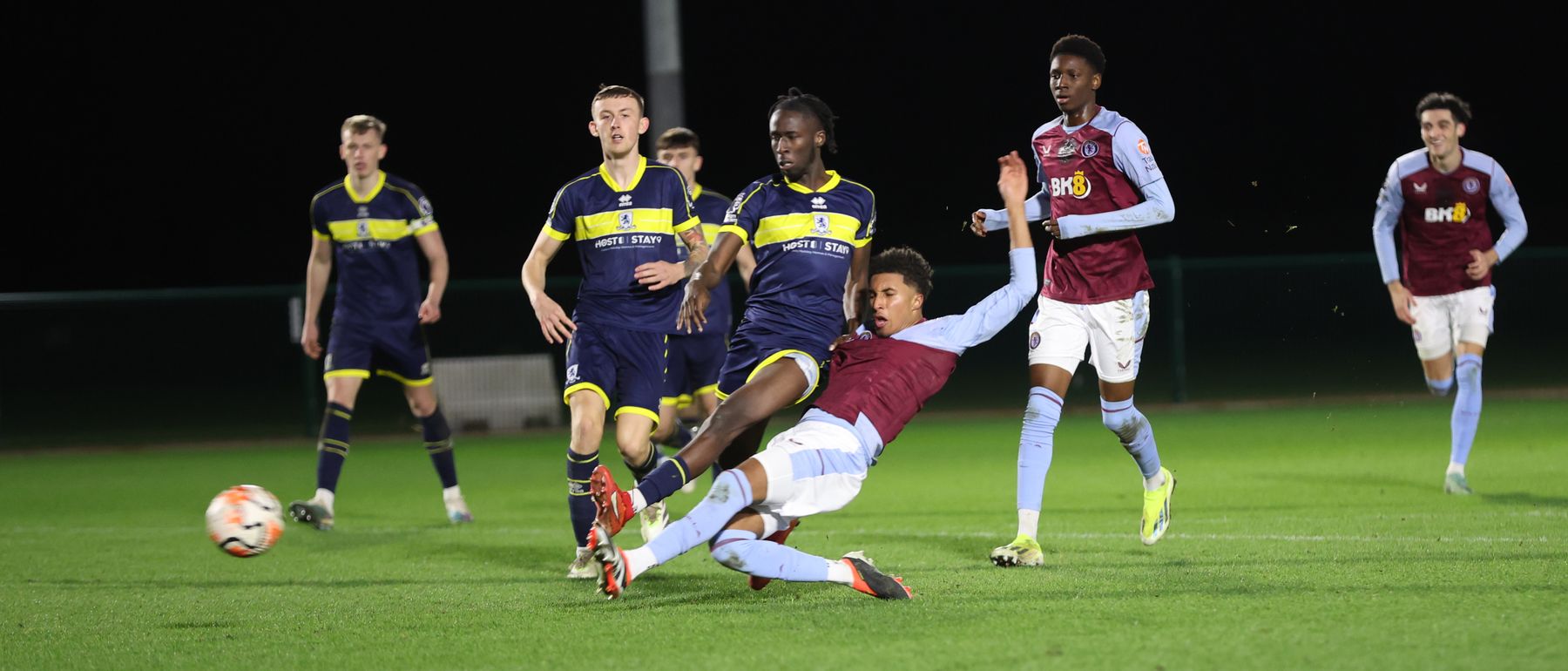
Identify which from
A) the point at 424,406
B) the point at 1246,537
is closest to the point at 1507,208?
the point at 1246,537

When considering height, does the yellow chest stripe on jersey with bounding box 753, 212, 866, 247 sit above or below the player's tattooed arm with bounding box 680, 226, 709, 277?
above

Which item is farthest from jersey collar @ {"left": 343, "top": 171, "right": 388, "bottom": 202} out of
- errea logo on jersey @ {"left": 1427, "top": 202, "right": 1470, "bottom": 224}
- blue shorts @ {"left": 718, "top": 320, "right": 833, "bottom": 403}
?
errea logo on jersey @ {"left": 1427, "top": 202, "right": 1470, "bottom": 224}

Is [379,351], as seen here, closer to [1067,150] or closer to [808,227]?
[808,227]

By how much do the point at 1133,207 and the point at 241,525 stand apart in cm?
387

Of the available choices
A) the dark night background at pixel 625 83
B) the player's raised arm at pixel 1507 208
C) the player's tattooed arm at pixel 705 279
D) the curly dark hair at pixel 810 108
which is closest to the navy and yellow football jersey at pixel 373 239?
the player's tattooed arm at pixel 705 279

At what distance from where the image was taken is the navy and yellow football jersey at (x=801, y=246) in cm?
631

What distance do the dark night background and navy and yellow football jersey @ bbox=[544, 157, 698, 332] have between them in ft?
72.1

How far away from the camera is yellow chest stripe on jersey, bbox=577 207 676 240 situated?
6988mm

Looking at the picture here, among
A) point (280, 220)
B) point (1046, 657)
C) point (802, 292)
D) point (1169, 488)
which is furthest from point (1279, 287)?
point (280, 220)

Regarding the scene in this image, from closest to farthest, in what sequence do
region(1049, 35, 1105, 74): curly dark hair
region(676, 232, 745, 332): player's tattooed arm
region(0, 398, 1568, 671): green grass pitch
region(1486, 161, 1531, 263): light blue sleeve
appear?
region(0, 398, 1568, 671): green grass pitch
region(676, 232, 745, 332): player's tattooed arm
region(1049, 35, 1105, 74): curly dark hair
region(1486, 161, 1531, 263): light blue sleeve

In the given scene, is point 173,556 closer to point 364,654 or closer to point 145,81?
point 364,654

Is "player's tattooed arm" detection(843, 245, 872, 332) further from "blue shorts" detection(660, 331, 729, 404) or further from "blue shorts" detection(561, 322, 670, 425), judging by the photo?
"blue shorts" detection(660, 331, 729, 404)

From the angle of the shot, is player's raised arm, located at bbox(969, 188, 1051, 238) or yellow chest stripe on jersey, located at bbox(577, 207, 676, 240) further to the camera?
yellow chest stripe on jersey, located at bbox(577, 207, 676, 240)

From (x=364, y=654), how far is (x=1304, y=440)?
953 cm
